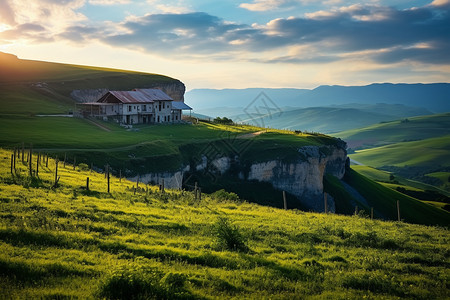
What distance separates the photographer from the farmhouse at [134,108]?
372ft

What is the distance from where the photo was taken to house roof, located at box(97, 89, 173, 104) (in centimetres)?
11431

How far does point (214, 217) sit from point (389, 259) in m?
12.5

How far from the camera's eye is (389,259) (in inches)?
846

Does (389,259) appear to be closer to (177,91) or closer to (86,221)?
(86,221)

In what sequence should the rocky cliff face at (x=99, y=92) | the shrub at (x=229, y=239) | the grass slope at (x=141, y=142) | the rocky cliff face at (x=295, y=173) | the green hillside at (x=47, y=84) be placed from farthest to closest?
1. the rocky cliff face at (x=99, y=92)
2. the green hillside at (x=47, y=84)
3. the rocky cliff face at (x=295, y=173)
4. the grass slope at (x=141, y=142)
5. the shrub at (x=229, y=239)

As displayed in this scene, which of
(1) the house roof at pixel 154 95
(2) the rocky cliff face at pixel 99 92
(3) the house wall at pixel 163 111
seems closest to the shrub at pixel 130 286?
(1) the house roof at pixel 154 95

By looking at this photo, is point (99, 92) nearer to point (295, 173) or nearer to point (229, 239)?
point (295, 173)

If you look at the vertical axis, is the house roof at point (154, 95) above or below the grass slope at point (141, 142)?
above

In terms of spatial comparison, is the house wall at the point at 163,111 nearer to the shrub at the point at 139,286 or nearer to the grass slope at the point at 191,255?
the grass slope at the point at 191,255

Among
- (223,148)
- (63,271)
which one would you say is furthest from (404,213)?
(63,271)

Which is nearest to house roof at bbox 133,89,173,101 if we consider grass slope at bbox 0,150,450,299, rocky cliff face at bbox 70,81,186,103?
rocky cliff face at bbox 70,81,186,103

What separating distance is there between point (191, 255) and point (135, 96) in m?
107

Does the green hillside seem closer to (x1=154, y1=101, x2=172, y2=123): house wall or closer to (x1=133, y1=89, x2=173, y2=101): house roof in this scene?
(x1=133, y1=89, x2=173, y2=101): house roof

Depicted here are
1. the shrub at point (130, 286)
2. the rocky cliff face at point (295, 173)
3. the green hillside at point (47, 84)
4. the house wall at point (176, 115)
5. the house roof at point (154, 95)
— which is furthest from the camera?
the house wall at point (176, 115)
